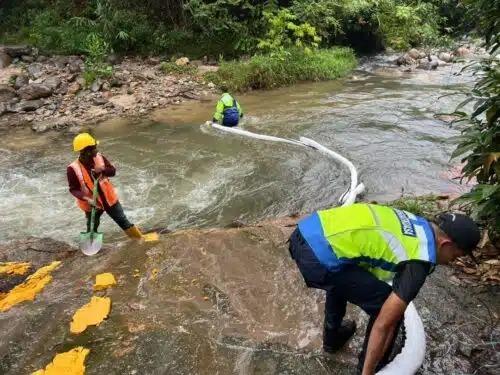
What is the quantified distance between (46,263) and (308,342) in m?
3.08

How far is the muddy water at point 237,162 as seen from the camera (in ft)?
22.5

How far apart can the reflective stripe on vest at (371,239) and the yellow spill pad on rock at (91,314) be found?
201 centimetres

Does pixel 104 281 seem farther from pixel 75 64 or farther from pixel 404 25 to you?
pixel 404 25

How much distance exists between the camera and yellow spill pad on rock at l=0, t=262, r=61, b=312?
4.15m

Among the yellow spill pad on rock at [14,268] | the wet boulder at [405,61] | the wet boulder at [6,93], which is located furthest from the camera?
the wet boulder at [405,61]

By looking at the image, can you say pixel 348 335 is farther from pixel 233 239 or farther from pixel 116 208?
pixel 116 208

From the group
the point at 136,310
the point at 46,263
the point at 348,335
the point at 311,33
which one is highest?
the point at 311,33

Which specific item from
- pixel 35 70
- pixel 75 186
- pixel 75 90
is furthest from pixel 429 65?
pixel 75 186

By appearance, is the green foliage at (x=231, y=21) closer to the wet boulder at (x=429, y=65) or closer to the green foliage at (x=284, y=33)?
the green foliage at (x=284, y=33)

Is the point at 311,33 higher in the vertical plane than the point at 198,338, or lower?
higher

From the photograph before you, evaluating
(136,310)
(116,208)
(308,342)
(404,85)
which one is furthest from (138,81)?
(308,342)

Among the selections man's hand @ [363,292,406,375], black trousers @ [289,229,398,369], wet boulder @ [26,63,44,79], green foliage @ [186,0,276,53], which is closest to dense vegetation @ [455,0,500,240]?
black trousers @ [289,229,398,369]

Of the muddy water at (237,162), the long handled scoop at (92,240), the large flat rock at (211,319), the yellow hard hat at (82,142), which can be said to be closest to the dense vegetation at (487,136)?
the large flat rock at (211,319)

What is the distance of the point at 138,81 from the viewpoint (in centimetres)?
1302
